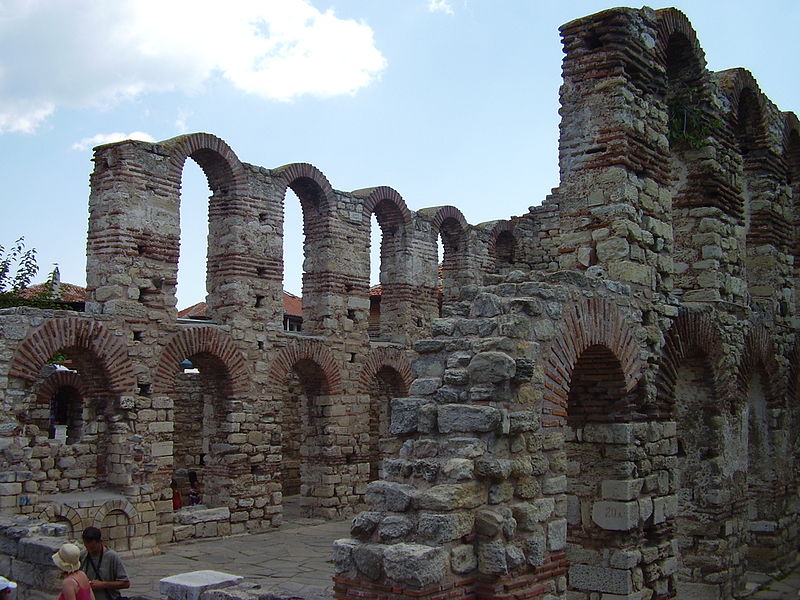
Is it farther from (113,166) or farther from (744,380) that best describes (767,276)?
(113,166)

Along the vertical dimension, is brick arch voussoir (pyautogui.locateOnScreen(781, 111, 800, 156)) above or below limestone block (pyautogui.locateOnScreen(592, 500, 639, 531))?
above

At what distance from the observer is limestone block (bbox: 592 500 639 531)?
8520 millimetres

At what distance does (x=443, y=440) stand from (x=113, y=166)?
8.57 metres

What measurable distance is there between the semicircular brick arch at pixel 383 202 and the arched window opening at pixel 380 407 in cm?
314

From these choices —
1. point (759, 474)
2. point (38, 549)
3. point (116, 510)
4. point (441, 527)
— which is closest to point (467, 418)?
point (441, 527)

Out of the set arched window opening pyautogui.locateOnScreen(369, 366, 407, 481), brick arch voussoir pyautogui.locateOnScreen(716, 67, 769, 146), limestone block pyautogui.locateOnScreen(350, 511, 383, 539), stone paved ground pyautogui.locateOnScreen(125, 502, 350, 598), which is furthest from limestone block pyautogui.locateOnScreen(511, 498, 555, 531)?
arched window opening pyautogui.locateOnScreen(369, 366, 407, 481)

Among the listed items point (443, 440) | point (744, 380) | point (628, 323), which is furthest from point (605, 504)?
point (744, 380)

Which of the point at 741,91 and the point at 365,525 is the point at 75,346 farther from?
the point at 741,91

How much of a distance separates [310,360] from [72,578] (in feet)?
32.0

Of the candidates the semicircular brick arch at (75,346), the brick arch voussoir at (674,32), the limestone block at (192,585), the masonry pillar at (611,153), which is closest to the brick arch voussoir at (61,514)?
the semicircular brick arch at (75,346)

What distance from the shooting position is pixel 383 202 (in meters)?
17.8

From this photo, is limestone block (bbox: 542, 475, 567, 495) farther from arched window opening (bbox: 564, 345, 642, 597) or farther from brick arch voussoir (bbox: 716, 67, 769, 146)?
brick arch voussoir (bbox: 716, 67, 769, 146)

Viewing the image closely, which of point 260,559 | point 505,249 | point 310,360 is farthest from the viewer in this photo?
point 505,249

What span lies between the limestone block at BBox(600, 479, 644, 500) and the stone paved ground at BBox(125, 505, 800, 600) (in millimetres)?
3254
